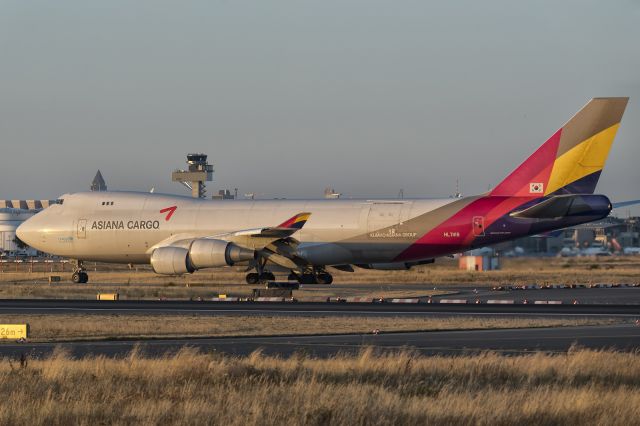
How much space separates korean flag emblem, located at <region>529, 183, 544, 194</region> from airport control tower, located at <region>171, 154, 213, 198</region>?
3578 inches

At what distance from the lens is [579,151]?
45688mm

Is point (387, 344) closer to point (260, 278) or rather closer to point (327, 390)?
point (327, 390)

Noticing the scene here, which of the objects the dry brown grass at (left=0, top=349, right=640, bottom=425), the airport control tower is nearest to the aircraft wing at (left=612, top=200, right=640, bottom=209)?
the dry brown grass at (left=0, top=349, right=640, bottom=425)

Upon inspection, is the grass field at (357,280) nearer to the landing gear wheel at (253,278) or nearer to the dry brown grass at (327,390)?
the landing gear wheel at (253,278)

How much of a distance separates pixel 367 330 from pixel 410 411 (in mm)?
14081

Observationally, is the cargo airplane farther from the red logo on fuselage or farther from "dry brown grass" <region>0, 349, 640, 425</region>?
"dry brown grass" <region>0, 349, 640, 425</region>

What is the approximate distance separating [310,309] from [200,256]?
14226mm

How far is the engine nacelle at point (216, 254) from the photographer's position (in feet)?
157

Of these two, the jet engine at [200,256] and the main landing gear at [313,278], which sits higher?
the jet engine at [200,256]

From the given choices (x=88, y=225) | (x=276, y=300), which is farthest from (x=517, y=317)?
(x=88, y=225)

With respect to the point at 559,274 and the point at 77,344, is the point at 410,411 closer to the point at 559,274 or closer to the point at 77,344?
the point at 77,344

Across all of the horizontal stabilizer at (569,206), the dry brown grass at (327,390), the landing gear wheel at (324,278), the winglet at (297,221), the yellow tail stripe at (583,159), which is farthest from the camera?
the landing gear wheel at (324,278)

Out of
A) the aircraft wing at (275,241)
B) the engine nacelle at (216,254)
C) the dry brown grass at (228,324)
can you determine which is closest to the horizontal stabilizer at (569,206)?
the aircraft wing at (275,241)

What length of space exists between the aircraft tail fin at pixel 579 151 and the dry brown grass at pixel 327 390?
26968 mm
